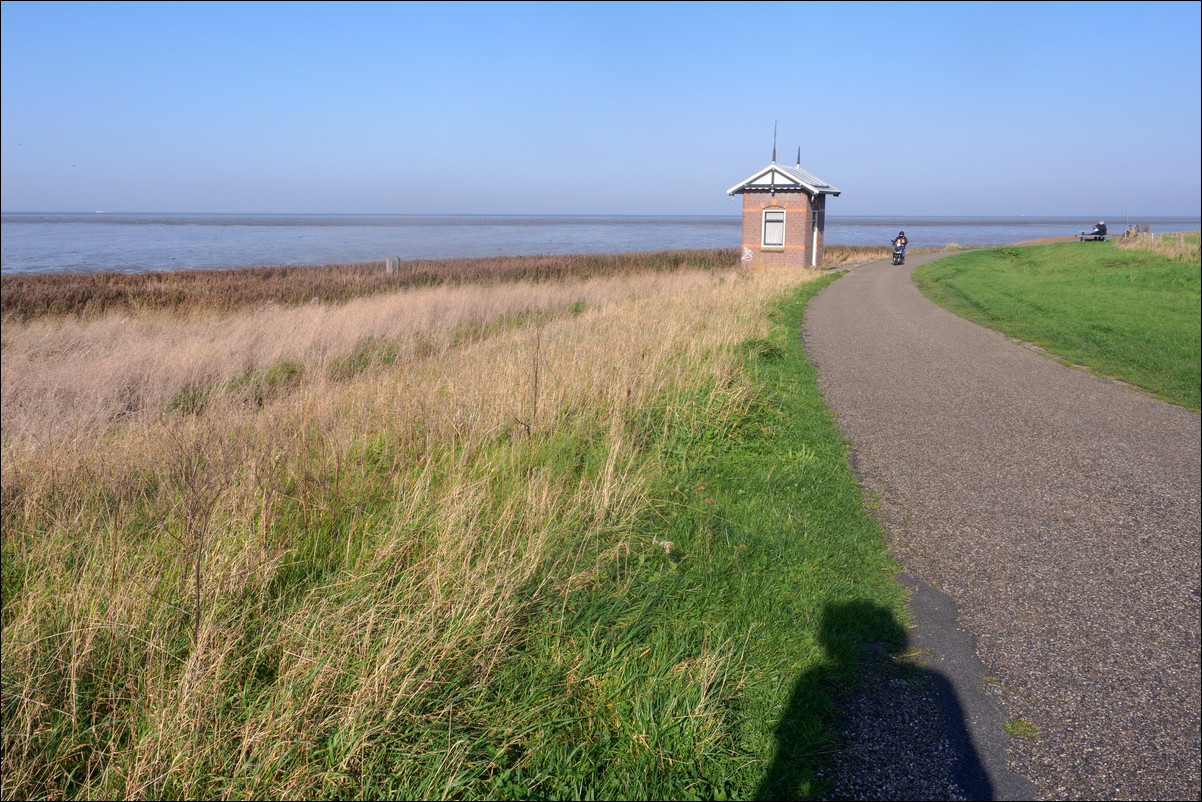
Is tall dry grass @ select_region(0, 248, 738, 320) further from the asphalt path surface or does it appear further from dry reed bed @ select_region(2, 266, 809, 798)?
the asphalt path surface

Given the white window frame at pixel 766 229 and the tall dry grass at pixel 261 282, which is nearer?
the tall dry grass at pixel 261 282

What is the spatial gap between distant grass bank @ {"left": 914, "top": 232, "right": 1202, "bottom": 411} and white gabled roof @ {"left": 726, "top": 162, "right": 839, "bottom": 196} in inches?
237

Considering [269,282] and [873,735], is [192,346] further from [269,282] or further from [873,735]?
[269,282]

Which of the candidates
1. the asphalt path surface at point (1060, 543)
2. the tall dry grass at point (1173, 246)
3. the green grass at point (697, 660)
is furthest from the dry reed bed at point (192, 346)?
the tall dry grass at point (1173, 246)

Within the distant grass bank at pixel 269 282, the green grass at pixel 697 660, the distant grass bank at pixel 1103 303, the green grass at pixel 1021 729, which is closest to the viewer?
the green grass at pixel 697 660

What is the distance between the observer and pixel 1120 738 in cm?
311

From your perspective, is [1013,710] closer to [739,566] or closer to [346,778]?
[739,566]

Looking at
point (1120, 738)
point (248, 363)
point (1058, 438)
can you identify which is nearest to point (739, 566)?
point (1120, 738)

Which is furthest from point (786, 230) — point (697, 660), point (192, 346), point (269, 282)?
point (697, 660)

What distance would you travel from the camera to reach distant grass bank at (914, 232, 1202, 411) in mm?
11000

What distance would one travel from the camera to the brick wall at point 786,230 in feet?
108

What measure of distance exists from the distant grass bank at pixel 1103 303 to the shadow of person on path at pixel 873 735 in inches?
298

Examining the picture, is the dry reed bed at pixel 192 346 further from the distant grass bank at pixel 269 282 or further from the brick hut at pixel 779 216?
the brick hut at pixel 779 216

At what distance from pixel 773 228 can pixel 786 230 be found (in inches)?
25.3
